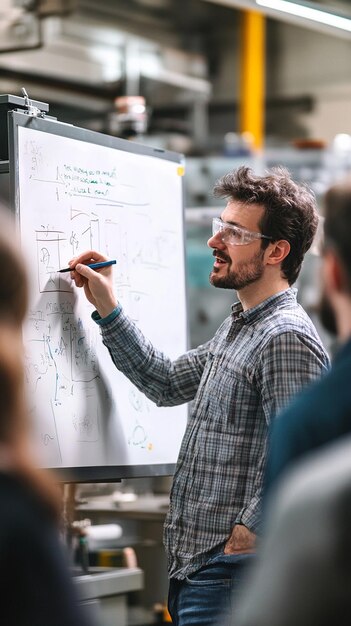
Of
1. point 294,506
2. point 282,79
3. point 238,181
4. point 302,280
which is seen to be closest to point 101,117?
point 282,79

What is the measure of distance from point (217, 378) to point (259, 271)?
31 centimetres

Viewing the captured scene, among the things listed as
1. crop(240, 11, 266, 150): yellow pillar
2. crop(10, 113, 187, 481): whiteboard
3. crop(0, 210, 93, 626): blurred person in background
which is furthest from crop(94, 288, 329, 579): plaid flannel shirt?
crop(240, 11, 266, 150): yellow pillar

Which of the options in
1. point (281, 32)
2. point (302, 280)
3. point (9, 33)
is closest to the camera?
point (9, 33)

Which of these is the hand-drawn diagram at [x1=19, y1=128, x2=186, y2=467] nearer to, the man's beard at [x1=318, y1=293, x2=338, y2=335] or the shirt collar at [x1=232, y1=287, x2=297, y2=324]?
the shirt collar at [x1=232, y1=287, x2=297, y2=324]

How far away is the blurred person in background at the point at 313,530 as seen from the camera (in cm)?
126

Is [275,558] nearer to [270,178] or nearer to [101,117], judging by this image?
[270,178]

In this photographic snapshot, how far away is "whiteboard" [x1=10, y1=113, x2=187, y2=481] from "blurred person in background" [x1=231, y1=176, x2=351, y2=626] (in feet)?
4.49

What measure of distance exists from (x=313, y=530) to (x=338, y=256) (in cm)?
49

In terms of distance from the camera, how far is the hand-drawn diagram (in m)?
2.86

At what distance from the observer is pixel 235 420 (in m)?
2.74

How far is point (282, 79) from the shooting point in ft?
36.3

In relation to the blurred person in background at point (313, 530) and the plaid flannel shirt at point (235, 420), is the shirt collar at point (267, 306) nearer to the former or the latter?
the plaid flannel shirt at point (235, 420)

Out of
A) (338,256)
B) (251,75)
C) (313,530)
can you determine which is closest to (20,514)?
(313,530)

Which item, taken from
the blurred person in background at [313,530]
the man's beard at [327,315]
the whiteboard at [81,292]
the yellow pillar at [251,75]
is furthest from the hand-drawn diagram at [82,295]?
the yellow pillar at [251,75]
